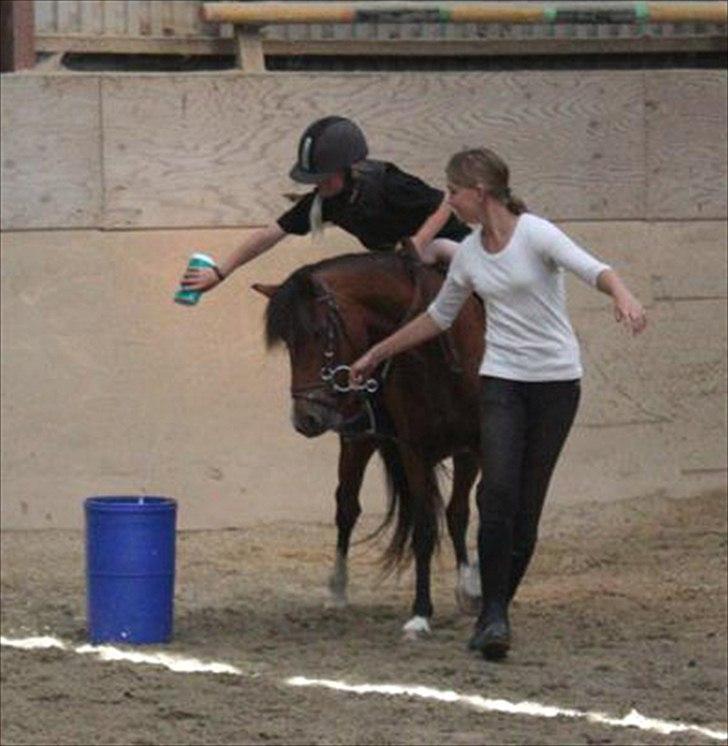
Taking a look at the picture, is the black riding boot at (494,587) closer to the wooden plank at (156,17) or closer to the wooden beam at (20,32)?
the wooden beam at (20,32)

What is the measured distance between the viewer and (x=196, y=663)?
8.20m

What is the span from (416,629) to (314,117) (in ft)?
10.2

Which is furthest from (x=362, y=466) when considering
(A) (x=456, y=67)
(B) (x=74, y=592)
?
(A) (x=456, y=67)

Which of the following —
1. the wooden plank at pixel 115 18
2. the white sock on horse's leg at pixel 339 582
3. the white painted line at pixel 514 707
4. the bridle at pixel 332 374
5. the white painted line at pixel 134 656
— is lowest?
the white painted line at pixel 514 707

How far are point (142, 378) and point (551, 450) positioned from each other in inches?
126

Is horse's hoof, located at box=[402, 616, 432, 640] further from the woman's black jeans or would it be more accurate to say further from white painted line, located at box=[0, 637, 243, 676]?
white painted line, located at box=[0, 637, 243, 676]

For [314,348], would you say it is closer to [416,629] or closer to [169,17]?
[416,629]

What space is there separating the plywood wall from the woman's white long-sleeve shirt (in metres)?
3.05

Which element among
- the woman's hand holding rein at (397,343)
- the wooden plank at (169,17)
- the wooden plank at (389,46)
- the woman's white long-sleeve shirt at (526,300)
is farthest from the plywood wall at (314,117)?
the woman's white long-sleeve shirt at (526,300)

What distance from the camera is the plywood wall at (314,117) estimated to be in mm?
10859

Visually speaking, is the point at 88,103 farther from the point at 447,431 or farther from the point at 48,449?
the point at 447,431

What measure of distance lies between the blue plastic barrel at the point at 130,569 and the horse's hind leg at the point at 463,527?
1214 millimetres

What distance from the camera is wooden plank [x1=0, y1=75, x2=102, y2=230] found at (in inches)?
427

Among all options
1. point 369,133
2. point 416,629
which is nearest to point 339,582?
point 416,629
